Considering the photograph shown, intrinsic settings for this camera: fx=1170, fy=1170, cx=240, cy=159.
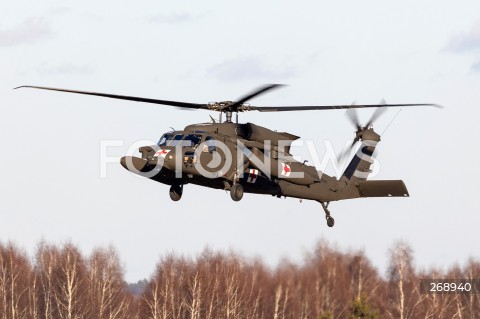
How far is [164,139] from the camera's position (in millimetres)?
34156

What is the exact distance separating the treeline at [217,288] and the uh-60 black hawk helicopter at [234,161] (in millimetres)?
13191

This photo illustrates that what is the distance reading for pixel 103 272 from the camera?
58781mm

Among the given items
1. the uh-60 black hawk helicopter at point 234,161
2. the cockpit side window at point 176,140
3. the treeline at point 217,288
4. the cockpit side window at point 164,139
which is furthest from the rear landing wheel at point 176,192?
the treeline at point 217,288

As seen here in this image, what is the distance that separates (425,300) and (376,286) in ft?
11.5

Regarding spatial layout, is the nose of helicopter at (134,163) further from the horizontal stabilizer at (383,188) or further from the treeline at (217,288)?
the treeline at (217,288)

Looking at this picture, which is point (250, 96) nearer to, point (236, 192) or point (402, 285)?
point (236, 192)

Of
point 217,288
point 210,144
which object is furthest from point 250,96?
point 217,288

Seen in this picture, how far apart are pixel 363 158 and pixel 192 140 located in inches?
347

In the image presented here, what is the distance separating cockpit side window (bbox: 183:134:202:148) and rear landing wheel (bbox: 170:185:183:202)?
2083mm

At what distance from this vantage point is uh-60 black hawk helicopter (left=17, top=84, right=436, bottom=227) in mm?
33312

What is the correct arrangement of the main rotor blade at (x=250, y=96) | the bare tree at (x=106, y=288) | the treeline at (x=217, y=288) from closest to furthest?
the main rotor blade at (x=250, y=96) → the treeline at (x=217, y=288) → the bare tree at (x=106, y=288)

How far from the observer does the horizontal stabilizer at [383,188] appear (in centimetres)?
3759

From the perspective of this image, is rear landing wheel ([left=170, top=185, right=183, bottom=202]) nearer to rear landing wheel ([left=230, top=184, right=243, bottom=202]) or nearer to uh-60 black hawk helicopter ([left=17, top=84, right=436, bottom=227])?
uh-60 black hawk helicopter ([left=17, top=84, right=436, bottom=227])

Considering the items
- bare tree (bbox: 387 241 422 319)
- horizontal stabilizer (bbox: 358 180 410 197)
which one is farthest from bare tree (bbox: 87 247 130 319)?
horizontal stabilizer (bbox: 358 180 410 197)
